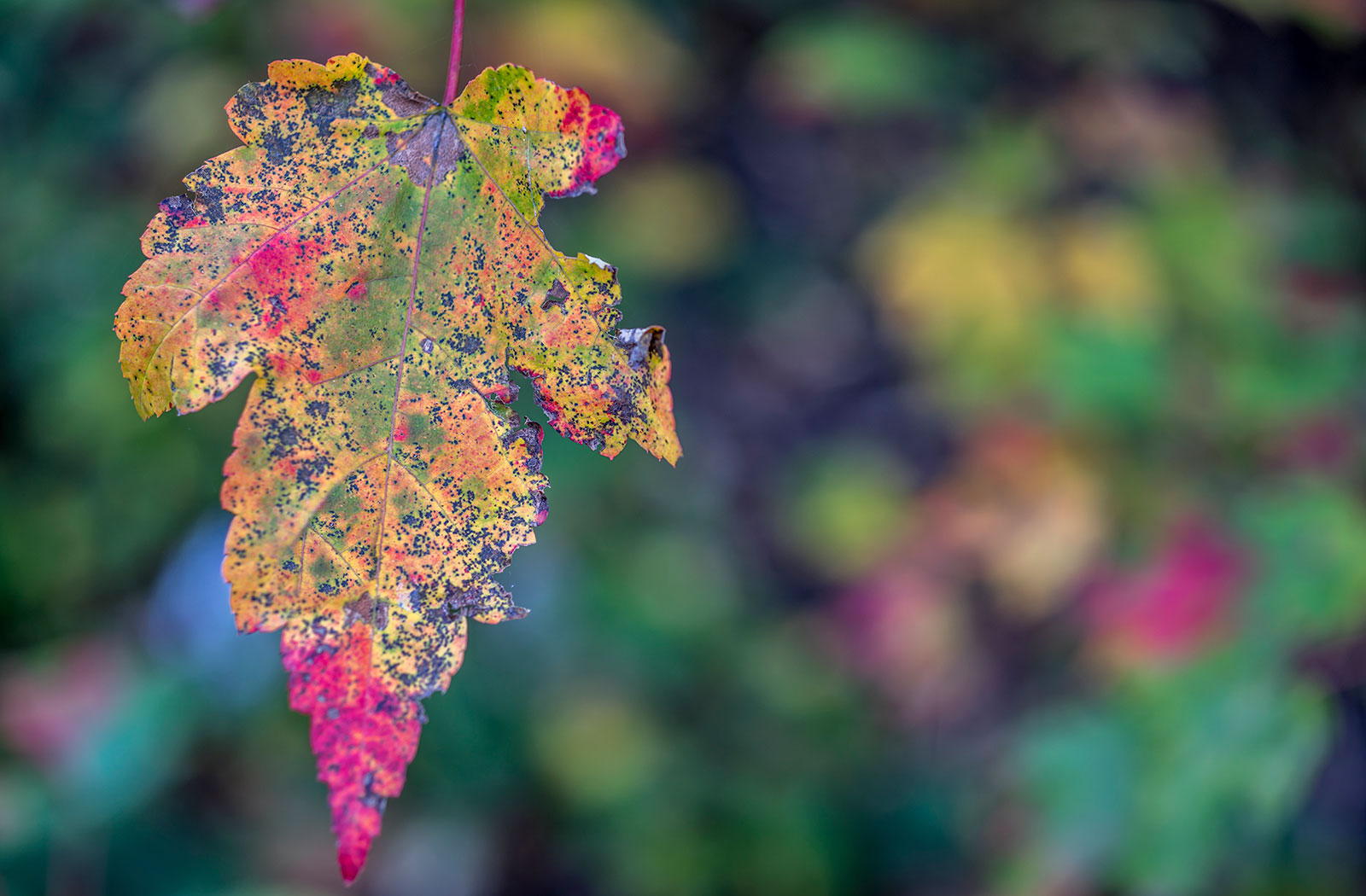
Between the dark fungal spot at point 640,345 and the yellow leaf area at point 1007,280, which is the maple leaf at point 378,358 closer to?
the dark fungal spot at point 640,345

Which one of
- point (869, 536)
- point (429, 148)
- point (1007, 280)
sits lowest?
point (869, 536)

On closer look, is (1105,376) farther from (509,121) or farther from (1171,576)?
(509,121)

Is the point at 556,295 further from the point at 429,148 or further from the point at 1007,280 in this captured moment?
the point at 1007,280

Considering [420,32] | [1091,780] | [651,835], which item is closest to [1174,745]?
[1091,780]

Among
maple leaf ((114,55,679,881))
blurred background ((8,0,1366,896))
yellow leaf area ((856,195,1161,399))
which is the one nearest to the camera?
maple leaf ((114,55,679,881))

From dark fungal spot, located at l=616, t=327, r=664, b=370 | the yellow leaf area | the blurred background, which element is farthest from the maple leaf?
the yellow leaf area

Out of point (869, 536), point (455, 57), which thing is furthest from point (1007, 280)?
point (455, 57)

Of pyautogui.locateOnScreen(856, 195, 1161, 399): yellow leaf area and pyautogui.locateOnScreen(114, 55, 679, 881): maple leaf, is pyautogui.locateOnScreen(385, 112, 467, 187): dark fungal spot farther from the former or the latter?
pyautogui.locateOnScreen(856, 195, 1161, 399): yellow leaf area
